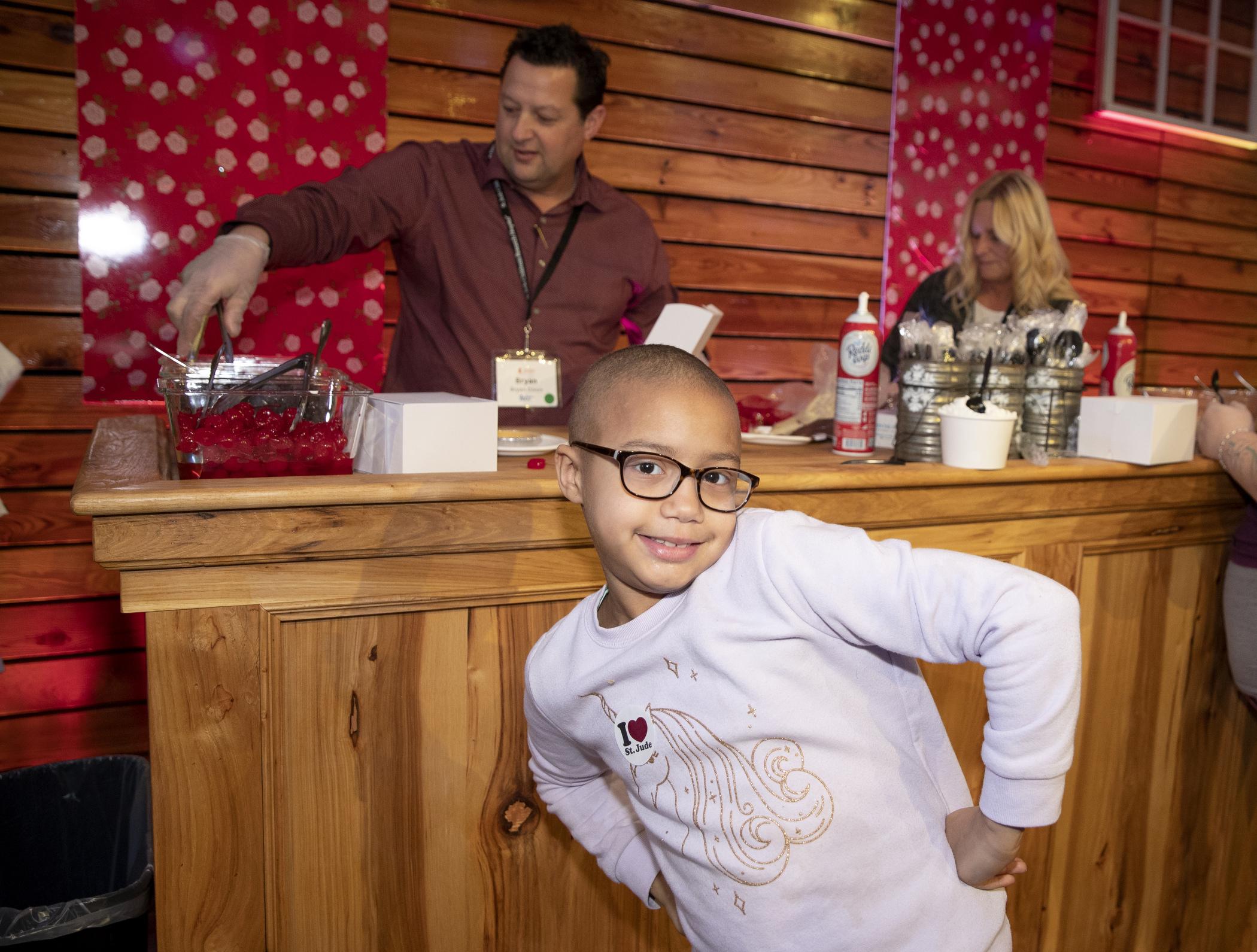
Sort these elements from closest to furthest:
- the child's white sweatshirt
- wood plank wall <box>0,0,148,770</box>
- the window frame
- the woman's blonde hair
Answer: the child's white sweatshirt
wood plank wall <box>0,0,148,770</box>
the woman's blonde hair
the window frame

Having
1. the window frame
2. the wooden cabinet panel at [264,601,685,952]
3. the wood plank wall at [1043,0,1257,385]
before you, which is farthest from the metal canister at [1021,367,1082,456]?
the window frame

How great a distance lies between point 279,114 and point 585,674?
2.64m

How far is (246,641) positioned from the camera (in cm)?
130

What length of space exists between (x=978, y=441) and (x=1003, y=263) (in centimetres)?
169

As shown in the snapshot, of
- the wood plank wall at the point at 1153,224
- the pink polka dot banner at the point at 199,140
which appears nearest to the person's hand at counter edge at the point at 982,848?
the pink polka dot banner at the point at 199,140

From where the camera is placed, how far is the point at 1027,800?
3.40 ft

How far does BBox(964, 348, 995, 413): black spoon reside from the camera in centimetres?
182

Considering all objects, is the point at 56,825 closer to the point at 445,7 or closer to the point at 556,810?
the point at 556,810

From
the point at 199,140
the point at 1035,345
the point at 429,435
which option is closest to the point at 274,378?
the point at 429,435

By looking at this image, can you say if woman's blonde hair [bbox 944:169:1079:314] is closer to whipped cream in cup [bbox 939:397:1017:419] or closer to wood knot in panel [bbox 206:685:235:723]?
whipped cream in cup [bbox 939:397:1017:419]

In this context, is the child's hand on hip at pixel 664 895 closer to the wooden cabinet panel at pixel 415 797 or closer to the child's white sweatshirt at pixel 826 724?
the child's white sweatshirt at pixel 826 724

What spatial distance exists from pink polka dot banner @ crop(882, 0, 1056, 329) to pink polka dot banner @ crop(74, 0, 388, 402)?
7.50 ft

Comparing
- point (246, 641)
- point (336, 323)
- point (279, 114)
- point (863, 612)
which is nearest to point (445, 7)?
point (279, 114)

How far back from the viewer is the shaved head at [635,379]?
1103 mm
